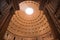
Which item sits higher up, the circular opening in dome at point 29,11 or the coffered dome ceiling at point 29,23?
the circular opening in dome at point 29,11

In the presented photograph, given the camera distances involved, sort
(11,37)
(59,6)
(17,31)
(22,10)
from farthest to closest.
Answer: (22,10) < (17,31) < (11,37) < (59,6)

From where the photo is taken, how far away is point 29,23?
12586mm

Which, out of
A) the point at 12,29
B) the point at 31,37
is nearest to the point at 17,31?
the point at 12,29

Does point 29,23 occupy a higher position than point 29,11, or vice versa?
point 29,11

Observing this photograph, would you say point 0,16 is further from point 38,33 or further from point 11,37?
point 38,33

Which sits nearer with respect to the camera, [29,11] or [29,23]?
[29,23]

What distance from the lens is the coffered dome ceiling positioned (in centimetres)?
1172

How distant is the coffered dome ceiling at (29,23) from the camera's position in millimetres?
11724

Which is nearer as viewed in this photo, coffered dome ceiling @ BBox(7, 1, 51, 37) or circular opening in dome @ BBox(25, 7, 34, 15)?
coffered dome ceiling @ BBox(7, 1, 51, 37)

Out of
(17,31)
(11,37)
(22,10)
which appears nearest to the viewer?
(11,37)

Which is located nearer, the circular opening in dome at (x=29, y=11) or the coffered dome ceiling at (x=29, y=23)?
the coffered dome ceiling at (x=29, y=23)

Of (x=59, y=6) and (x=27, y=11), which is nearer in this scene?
(x=59, y=6)

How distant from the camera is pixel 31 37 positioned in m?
11.6

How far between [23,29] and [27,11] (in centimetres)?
183
